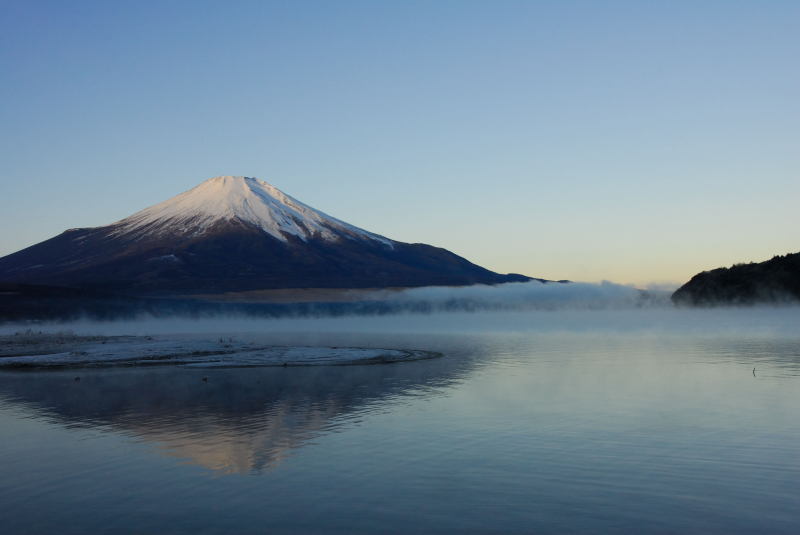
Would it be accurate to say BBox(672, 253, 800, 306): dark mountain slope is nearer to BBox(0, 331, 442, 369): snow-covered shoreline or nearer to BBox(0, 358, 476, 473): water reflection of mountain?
BBox(0, 331, 442, 369): snow-covered shoreline

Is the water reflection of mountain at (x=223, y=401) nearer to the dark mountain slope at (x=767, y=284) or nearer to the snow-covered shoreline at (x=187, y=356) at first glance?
the snow-covered shoreline at (x=187, y=356)

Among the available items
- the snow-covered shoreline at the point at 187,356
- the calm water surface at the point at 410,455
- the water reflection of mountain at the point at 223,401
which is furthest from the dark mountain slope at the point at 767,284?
the water reflection of mountain at the point at 223,401

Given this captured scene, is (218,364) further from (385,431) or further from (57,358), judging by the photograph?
(385,431)

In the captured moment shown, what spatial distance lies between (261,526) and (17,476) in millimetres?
8490

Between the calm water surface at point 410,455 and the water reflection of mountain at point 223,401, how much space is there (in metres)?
0.15

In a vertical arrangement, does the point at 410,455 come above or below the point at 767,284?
below

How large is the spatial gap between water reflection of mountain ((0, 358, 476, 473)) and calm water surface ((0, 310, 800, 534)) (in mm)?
152

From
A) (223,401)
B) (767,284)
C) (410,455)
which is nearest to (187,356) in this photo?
(223,401)

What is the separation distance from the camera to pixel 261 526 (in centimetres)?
1434

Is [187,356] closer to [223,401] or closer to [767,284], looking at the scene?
[223,401]

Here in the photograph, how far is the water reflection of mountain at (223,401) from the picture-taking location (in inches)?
891

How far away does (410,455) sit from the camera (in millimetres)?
20469

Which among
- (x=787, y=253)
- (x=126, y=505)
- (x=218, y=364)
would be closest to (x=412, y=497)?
(x=126, y=505)

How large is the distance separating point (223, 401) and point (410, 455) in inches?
567
